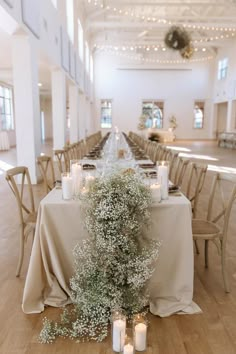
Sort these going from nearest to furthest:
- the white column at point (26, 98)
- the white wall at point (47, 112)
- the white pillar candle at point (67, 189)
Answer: the white pillar candle at point (67, 189)
the white column at point (26, 98)
the white wall at point (47, 112)

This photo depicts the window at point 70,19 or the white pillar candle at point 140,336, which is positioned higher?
the window at point 70,19

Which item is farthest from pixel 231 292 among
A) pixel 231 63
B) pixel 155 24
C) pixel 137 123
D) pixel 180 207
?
pixel 137 123

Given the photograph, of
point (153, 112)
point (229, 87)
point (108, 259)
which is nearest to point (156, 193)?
point (108, 259)

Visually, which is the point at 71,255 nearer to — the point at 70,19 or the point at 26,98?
the point at 26,98

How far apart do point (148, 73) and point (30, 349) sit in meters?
21.7

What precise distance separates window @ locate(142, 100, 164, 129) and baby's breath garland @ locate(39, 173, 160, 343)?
2084 cm

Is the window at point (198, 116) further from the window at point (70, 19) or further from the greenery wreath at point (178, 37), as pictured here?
the window at point (70, 19)

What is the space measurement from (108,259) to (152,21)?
15724 millimetres

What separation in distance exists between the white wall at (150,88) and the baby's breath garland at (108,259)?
2059 cm

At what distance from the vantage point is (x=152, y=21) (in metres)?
15.3

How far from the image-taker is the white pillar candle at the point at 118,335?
5.83 feet

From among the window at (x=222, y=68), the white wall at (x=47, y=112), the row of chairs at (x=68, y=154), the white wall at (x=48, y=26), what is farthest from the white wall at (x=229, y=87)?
the row of chairs at (x=68, y=154)

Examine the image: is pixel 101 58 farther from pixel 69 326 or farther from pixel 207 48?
pixel 69 326

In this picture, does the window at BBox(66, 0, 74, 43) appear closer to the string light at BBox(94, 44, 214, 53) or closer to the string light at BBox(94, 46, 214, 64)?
the string light at BBox(94, 44, 214, 53)
